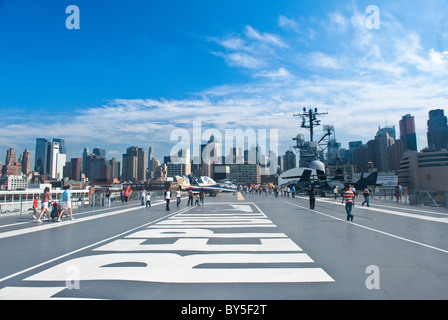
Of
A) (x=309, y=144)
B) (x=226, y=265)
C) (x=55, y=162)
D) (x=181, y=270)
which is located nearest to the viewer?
(x=181, y=270)

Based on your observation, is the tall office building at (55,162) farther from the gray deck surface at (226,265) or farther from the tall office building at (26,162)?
the gray deck surface at (226,265)

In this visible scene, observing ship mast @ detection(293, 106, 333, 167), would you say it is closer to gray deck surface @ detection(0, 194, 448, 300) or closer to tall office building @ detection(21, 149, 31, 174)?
gray deck surface @ detection(0, 194, 448, 300)

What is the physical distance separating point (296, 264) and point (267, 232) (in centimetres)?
412

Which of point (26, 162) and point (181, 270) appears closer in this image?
point (181, 270)

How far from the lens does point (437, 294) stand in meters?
4.32

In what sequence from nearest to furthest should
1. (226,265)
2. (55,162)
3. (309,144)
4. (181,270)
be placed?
(181,270) → (226,265) → (309,144) → (55,162)

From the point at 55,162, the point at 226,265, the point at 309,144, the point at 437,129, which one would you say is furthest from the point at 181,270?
the point at 437,129

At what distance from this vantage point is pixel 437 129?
183 m

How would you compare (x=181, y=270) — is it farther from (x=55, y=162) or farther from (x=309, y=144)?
(x=55, y=162)

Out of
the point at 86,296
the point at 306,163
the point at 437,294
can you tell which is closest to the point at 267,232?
the point at 437,294

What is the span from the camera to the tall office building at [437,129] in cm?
17975

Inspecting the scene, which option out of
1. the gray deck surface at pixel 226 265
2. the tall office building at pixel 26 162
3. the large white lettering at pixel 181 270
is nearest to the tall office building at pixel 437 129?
the gray deck surface at pixel 226 265

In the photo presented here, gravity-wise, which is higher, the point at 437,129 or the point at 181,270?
the point at 437,129

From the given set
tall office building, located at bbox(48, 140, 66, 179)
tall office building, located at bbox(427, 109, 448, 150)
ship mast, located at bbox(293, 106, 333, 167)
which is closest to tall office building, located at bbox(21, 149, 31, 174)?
tall office building, located at bbox(48, 140, 66, 179)
